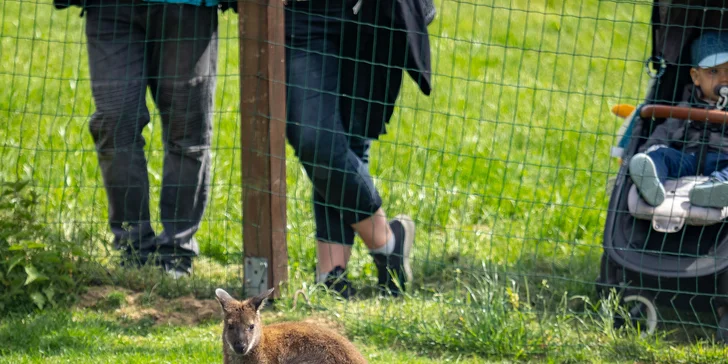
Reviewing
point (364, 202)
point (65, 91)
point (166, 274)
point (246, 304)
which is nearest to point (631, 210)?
point (364, 202)

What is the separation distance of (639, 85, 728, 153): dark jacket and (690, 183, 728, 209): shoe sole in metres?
0.33

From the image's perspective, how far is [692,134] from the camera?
5664mm

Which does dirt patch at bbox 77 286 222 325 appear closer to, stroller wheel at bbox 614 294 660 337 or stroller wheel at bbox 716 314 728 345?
stroller wheel at bbox 614 294 660 337

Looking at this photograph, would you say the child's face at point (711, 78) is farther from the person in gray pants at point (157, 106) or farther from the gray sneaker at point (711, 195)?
the person in gray pants at point (157, 106)

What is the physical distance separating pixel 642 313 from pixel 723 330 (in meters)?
0.44

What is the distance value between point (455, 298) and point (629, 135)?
1505 mm

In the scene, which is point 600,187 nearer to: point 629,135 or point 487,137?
point 487,137

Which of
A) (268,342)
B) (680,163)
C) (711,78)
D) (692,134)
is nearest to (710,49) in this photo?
(711,78)

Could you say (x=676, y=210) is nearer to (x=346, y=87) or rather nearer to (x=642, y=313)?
(x=642, y=313)

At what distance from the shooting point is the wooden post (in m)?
5.26

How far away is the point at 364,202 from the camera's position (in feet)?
18.4

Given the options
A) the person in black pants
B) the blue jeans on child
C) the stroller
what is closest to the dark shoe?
the person in black pants

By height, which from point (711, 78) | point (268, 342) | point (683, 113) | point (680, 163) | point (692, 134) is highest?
point (711, 78)

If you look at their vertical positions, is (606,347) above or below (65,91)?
below
